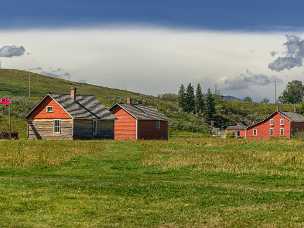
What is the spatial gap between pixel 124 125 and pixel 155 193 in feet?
203

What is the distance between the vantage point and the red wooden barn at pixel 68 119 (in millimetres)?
73562

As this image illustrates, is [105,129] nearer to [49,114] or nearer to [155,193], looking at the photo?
[49,114]

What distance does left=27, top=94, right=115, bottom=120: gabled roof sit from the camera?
2908 inches

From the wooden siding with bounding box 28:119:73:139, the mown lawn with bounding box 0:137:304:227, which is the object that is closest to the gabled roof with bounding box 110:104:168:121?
the wooden siding with bounding box 28:119:73:139

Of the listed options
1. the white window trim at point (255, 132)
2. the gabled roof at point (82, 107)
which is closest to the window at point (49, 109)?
the gabled roof at point (82, 107)

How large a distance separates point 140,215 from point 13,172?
14322mm

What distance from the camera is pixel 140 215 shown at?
16688mm

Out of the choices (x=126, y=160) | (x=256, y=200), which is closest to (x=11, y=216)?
(x=256, y=200)

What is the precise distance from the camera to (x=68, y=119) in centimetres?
7344

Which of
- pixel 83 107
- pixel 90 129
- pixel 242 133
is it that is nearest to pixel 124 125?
pixel 90 129

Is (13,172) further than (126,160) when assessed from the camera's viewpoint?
No

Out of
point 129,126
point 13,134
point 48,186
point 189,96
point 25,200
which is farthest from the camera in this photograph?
point 189,96

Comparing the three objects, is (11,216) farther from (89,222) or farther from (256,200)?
(256,200)

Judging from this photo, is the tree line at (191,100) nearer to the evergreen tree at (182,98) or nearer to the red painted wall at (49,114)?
the evergreen tree at (182,98)
